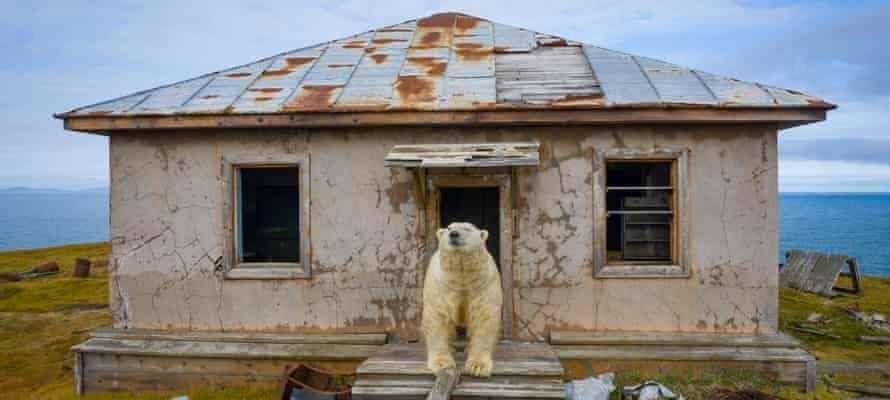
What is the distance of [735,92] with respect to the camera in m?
5.86

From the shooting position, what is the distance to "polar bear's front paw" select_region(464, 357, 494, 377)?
4930 mm

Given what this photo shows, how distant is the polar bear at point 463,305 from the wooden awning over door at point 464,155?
674 millimetres

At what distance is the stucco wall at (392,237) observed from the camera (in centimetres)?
584

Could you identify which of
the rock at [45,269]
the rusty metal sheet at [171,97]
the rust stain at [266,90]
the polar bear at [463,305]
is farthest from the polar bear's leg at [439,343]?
the rock at [45,269]

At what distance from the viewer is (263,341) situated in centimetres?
596

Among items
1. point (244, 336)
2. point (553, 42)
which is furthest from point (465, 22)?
point (244, 336)

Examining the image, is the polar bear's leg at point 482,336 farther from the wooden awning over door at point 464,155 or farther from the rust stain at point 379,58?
the rust stain at point 379,58

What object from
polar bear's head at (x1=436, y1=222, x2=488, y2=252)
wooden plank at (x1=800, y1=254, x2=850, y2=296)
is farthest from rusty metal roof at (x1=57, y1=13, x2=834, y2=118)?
wooden plank at (x1=800, y1=254, x2=850, y2=296)

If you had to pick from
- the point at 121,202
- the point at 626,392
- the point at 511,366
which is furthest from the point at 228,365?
the point at 626,392

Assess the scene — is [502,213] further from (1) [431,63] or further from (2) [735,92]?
(2) [735,92]

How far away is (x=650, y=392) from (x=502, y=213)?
2.28m

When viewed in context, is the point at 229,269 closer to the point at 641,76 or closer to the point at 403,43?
the point at 403,43

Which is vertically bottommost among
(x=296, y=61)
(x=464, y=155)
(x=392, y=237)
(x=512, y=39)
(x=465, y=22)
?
(x=392, y=237)

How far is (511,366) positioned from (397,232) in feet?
6.23
